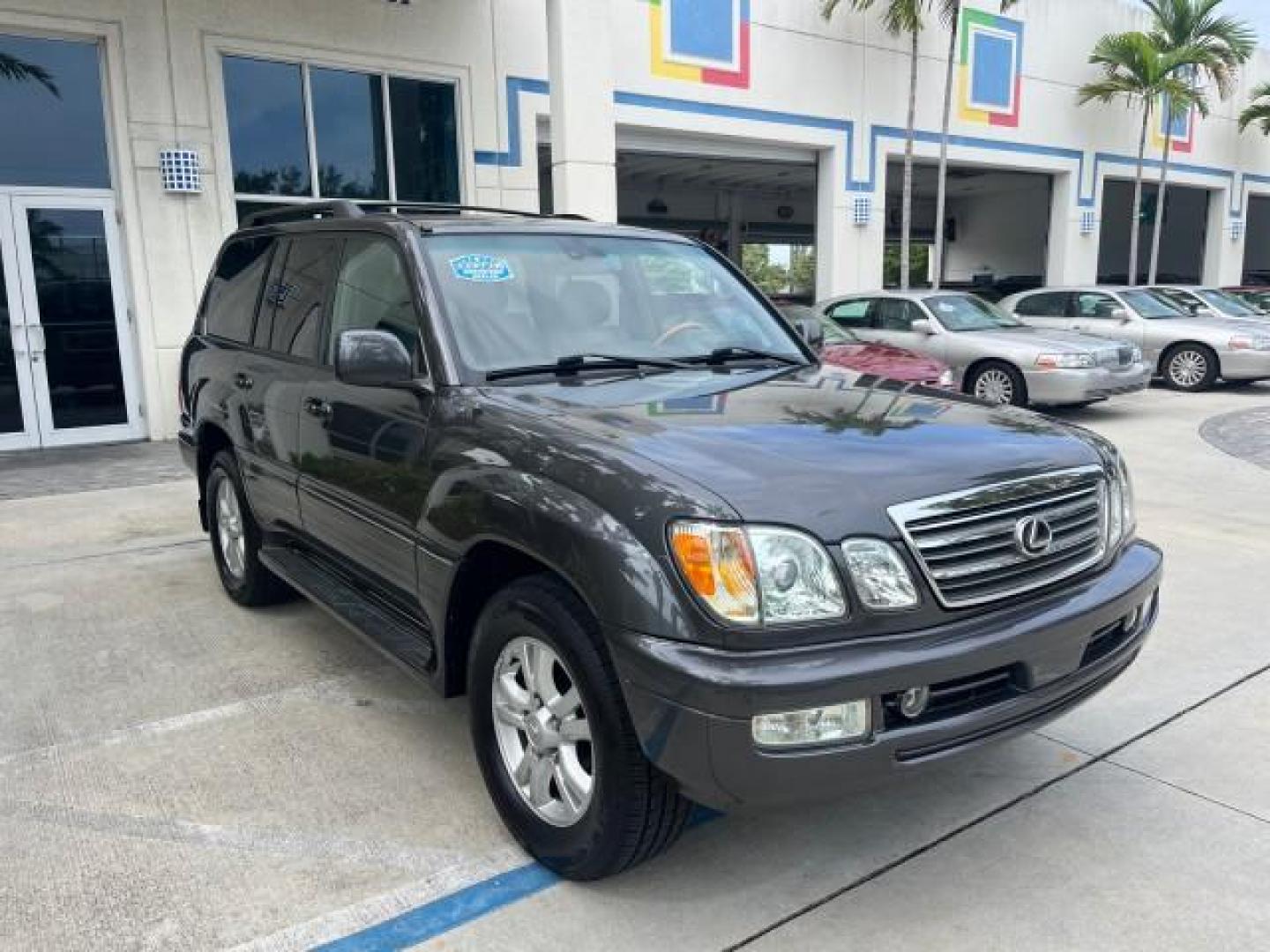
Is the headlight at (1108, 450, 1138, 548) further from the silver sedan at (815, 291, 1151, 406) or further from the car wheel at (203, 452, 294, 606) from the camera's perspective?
the silver sedan at (815, 291, 1151, 406)

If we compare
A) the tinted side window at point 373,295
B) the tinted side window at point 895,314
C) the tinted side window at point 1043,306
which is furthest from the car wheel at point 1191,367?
the tinted side window at point 373,295

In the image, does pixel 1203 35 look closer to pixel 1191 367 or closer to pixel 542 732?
pixel 1191 367

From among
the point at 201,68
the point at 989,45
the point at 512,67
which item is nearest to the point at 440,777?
the point at 201,68

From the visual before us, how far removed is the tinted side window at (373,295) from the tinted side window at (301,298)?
0.42 ft

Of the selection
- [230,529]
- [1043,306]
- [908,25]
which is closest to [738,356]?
[230,529]

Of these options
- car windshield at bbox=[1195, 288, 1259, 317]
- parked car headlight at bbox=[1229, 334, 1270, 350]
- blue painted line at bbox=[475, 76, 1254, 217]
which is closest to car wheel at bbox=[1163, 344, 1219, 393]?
parked car headlight at bbox=[1229, 334, 1270, 350]

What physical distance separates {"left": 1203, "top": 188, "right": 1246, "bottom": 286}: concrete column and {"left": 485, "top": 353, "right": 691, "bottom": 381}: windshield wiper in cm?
2539

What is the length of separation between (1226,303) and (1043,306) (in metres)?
3.46

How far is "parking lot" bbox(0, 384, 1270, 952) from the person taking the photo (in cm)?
260

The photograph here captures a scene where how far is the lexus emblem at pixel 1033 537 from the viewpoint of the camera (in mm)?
2627

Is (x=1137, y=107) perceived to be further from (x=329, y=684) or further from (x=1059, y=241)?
(x=329, y=684)

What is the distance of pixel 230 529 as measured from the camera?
5227 millimetres

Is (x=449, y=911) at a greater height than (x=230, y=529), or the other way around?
(x=230, y=529)

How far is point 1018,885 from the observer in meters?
2.74
